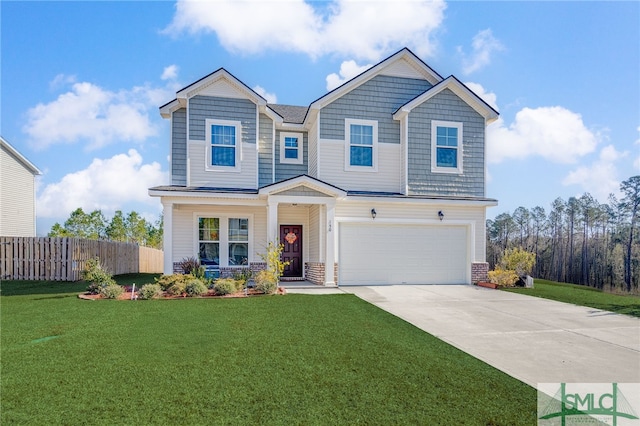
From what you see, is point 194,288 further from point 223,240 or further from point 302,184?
point 302,184

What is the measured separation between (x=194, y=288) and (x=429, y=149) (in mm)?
9947

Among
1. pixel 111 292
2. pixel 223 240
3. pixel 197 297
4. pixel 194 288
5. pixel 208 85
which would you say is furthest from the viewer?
pixel 223 240

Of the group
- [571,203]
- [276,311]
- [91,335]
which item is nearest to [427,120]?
[276,311]

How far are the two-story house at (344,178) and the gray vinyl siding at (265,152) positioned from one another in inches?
1.5

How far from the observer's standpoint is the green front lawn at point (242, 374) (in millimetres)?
3490

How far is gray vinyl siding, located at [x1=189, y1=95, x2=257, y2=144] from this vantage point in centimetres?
1334

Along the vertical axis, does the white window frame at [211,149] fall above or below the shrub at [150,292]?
above

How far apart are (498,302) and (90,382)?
946 centimetres

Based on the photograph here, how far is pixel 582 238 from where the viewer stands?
103 ft

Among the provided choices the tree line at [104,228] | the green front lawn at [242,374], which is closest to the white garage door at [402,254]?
the green front lawn at [242,374]

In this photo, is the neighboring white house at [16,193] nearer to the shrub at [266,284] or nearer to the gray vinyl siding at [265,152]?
the gray vinyl siding at [265,152]

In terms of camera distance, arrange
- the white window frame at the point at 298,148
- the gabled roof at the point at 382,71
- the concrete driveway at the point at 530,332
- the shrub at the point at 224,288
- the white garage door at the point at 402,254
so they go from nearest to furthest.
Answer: the concrete driveway at the point at 530,332 → the shrub at the point at 224,288 → the white garage door at the point at 402,254 → the gabled roof at the point at 382,71 → the white window frame at the point at 298,148

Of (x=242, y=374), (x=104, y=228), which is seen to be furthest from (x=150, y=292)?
(x=104, y=228)

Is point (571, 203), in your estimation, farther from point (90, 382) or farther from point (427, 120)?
point (90, 382)
